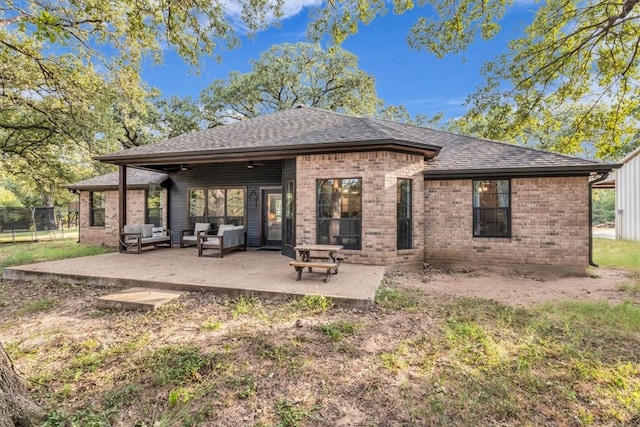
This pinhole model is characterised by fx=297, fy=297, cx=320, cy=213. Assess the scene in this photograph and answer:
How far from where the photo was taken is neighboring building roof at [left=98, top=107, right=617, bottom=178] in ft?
23.8

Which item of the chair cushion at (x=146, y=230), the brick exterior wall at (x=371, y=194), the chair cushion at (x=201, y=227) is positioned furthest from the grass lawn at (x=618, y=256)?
the chair cushion at (x=146, y=230)

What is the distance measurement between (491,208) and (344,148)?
4385mm

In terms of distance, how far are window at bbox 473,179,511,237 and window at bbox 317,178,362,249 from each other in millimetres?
3365

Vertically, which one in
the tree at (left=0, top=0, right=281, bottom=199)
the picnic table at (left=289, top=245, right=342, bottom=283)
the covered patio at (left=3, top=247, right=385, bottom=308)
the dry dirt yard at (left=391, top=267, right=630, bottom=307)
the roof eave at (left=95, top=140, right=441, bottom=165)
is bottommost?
the dry dirt yard at (left=391, top=267, right=630, bottom=307)

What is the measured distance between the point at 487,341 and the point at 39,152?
67.0 feet

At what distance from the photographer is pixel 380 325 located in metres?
4.03

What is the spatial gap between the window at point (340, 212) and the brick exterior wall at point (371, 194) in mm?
142

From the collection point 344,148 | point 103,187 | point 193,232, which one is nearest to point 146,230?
point 193,232

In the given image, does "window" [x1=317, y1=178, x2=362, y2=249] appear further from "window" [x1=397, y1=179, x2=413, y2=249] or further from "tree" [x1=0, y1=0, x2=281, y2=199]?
"tree" [x1=0, y1=0, x2=281, y2=199]

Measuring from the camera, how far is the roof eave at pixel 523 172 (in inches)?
279

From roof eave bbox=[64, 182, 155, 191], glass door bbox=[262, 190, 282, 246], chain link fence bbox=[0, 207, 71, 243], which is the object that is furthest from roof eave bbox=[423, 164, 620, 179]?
chain link fence bbox=[0, 207, 71, 243]

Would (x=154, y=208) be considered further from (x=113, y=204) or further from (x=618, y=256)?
(x=618, y=256)

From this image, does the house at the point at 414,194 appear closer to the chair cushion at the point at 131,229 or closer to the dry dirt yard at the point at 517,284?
the chair cushion at the point at 131,229

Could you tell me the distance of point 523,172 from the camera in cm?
756
